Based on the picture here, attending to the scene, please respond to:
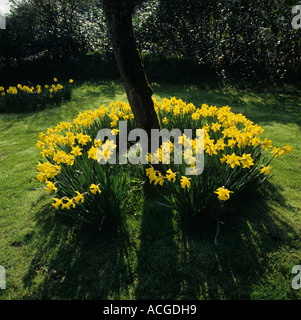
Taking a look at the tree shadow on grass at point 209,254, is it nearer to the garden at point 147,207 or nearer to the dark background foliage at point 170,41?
the garden at point 147,207

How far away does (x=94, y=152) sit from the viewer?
271 centimetres

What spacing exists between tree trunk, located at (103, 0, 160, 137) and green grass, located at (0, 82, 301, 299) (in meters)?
1.15

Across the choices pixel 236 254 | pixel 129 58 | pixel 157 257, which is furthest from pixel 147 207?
pixel 129 58

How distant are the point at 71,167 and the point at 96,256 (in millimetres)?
1075

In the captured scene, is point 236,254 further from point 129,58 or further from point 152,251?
point 129,58

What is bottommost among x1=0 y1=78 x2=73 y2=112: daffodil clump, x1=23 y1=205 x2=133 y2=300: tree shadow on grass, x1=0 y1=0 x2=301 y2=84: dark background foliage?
x1=23 y1=205 x2=133 y2=300: tree shadow on grass

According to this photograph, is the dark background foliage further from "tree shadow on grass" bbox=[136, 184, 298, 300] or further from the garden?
"tree shadow on grass" bbox=[136, 184, 298, 300]

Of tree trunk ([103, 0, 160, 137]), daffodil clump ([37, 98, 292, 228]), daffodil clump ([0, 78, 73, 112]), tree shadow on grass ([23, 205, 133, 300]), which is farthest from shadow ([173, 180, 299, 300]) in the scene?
daffodil clump ([0, 78, 73, 112])

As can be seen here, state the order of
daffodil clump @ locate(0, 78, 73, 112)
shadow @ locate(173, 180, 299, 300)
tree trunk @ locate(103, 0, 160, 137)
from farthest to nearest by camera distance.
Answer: daffodil clump @ locate(0, 78, 73, 112) < tree trunk @ locate(103, 0, 160, 137) < shadow @ locate(173, 180, 299, 300)

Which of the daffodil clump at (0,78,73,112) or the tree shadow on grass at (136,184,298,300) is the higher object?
the daffodil clump at (0,78,73,112)

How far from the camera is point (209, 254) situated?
233 centimetres

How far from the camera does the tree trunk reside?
2.35 metres

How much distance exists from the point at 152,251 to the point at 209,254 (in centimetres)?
60
